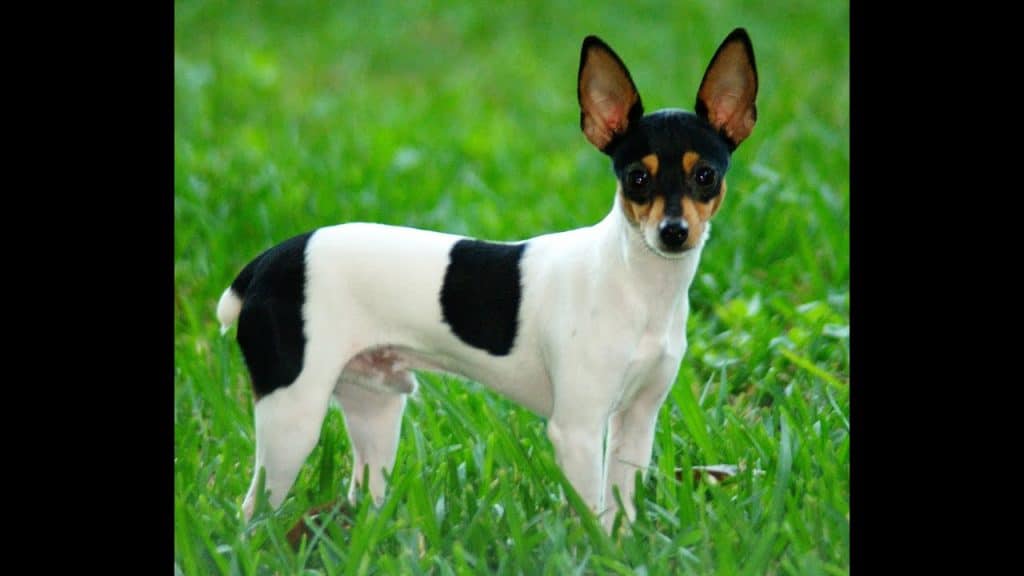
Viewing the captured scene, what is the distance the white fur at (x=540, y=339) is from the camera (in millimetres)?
3645

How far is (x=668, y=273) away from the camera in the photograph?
3.67 meters

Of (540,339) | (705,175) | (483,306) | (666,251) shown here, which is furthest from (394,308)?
(705,175)

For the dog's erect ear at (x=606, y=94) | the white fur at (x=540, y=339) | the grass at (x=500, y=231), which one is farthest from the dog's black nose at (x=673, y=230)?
the grass at (x=500, y=231)

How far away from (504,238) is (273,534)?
2820 mm

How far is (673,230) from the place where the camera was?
3400 mm

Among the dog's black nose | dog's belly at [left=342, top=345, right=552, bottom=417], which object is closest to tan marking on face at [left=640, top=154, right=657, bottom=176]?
the dog's black nose

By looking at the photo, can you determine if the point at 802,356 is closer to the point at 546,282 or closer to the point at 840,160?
the point at 546,282

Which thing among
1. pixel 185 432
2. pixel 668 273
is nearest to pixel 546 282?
pixel 668 273

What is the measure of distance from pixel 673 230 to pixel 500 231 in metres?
3.06

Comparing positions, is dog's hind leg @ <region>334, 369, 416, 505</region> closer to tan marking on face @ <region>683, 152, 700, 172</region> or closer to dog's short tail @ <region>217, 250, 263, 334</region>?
dog's short tail @ <region>217, 250, 263, 334</region>

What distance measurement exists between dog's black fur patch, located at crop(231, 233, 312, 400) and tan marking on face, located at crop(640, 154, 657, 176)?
93cm

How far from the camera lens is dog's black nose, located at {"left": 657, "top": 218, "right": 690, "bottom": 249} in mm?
3400

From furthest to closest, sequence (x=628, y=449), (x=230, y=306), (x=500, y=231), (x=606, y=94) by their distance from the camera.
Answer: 1. (x=500, y=231)
2. (x=230, y=306)
3. (x=628, y=449)
4. (x=606, y=94)

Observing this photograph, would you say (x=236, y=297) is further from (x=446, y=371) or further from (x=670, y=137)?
(x=670, y=137)
